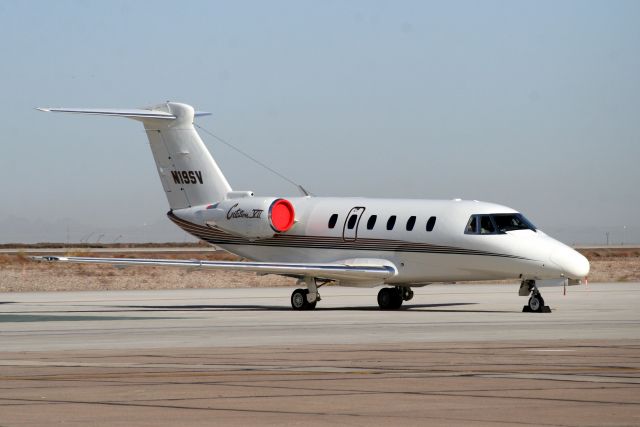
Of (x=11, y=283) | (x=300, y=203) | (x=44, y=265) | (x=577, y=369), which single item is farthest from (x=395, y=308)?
(x=44, y=265)

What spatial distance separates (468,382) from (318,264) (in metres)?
19.5

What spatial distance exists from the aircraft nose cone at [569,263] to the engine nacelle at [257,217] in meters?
8.49

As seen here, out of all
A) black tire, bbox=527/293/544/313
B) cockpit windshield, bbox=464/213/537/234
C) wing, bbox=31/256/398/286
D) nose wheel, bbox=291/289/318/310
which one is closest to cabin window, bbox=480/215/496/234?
cockpit windshield, bbox=464/213/537/234

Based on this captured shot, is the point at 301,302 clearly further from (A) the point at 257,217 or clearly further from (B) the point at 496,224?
(B) the point at 496,224

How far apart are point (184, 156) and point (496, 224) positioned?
36.6 feet

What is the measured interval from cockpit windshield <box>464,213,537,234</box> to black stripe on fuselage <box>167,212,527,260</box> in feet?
1.97

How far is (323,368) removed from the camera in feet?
50.0

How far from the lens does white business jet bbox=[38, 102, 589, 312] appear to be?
30031 millimetres

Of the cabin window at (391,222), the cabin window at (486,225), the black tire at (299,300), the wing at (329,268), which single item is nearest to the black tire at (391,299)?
the wing at (329,268)

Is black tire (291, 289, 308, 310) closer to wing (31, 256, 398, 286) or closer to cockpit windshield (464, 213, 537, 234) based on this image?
wing (31, 256, 398, 286)

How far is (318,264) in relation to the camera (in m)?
32.8

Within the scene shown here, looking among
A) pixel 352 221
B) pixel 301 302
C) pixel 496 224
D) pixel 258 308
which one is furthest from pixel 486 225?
pixel 258 308

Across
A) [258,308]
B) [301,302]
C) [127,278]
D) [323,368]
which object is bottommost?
[127,278]

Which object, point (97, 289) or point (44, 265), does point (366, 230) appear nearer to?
point (97, 289)
